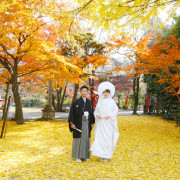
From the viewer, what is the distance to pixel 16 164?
358cm

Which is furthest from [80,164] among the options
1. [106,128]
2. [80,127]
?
[106,128]

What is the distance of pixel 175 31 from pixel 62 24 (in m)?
9.71

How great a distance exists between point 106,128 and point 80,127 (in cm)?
52

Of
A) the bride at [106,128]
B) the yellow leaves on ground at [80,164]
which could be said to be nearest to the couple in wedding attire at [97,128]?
the bride at [106,128]

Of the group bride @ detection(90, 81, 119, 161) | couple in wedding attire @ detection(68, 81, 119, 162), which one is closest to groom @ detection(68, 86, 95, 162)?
Result: couple in wedding attire @ detection(68, 81, 119, 162)

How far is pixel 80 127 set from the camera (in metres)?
3.80

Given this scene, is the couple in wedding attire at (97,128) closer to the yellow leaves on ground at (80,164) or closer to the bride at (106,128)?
the bride at (106,128)

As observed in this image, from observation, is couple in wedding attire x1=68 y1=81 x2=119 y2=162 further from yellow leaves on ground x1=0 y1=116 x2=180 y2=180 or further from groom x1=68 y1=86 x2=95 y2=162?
yellow leaves on ground x1=0 y1=116 x2=180 y2=180

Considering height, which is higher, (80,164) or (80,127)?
(80,127)

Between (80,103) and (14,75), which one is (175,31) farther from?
(80,103)

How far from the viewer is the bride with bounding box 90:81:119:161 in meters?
3.79

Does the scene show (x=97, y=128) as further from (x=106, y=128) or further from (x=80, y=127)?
(x=80, y=127)

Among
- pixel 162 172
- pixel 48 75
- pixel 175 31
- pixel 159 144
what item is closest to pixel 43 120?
pixel 48 75

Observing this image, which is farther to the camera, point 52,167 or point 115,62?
point 115,62
